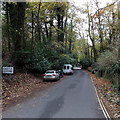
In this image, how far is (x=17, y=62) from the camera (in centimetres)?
1631

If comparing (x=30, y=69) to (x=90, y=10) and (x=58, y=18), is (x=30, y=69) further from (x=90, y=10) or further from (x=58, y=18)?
(x=90, y=10)

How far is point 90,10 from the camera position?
2814cm

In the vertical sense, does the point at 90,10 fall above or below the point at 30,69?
above

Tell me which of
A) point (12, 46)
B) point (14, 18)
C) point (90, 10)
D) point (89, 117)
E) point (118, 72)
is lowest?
point (89, 117)

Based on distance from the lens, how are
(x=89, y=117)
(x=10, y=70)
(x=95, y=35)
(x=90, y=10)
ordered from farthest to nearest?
(x=95, y=35) < (x=90, y=10) < (x=10, y=70) < (x=89, y=117)

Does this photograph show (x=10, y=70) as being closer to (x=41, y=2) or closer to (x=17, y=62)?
(x=17, y=62)

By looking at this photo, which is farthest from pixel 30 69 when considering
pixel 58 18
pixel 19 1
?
pixel 58 18

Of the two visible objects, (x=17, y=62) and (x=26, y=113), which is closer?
(x=26, y=113)

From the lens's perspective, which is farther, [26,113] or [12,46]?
[12,46]

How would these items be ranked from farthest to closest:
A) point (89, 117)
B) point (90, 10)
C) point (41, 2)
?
point (90, 10) → point (41, 2) → point (89, 117)

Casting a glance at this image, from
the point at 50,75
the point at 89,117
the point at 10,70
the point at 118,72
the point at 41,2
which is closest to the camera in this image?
the point at 89,117

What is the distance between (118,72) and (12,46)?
12.8m

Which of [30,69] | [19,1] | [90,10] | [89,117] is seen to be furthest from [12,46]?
[90,10]

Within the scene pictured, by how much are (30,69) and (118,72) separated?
10.2 metres
